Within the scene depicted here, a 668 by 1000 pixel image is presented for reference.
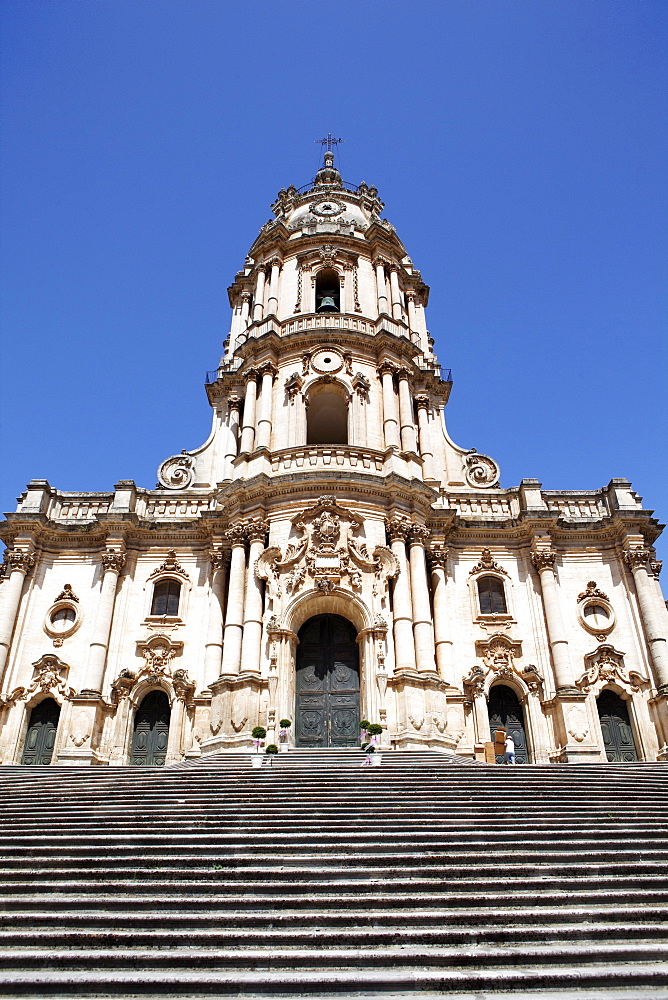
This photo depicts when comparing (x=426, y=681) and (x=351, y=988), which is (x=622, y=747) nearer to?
(x=426, y=681)

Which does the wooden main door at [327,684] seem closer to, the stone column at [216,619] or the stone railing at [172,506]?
the stone column at [216,619]

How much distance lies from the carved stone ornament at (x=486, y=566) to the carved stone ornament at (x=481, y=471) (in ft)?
14.6

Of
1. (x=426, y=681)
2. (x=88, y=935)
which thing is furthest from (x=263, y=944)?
(x=426, y=681)

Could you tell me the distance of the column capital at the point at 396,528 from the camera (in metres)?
26.2

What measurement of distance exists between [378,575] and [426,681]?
402cm

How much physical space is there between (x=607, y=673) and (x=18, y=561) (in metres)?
23.0

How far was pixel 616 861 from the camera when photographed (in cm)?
1051

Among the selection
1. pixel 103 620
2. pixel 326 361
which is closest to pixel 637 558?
pixel 326 361

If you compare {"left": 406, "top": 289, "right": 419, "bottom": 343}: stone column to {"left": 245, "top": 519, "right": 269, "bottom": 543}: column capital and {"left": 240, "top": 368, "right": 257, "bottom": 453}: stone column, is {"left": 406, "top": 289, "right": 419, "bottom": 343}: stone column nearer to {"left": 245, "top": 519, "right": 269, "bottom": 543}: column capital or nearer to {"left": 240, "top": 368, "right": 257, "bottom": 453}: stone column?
{"left": 240, "top": 368, "right": 257, "bottom": 453}: stone column

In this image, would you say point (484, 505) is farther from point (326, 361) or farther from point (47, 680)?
point (47, 680)

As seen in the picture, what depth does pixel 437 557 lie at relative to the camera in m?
28.1

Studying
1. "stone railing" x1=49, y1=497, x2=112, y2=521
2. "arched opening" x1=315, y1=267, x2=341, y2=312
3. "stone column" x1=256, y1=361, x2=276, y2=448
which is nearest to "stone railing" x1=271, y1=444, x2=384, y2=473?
"stone column" x1=256, y1=361, x2=276, y2=448

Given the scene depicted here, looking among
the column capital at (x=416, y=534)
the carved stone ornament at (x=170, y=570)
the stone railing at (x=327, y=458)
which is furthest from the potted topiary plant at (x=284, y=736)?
the stone railing at (x=327, y=458)

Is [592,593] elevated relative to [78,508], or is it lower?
lower
